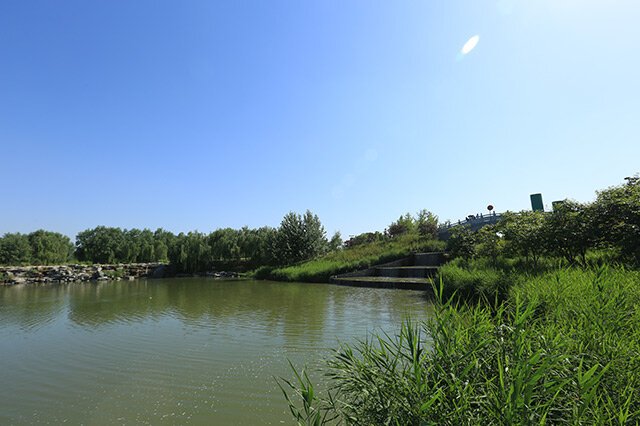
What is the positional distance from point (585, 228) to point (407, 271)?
31.1ft

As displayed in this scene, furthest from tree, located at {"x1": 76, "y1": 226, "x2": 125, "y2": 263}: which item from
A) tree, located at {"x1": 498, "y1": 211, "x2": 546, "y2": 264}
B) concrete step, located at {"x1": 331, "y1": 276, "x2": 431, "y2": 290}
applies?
tree, located at {"x1": 498, "y1": 211, "x2": 546, "y2": 264}

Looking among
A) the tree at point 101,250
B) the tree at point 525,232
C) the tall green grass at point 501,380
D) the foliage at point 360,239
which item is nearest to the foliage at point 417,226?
the foliage at point 360,239

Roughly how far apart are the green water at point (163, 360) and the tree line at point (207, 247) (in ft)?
59.9

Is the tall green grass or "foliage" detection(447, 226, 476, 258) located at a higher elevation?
"foliage" detection(447, 226, 476, 258)

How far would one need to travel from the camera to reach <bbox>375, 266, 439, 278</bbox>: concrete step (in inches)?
626

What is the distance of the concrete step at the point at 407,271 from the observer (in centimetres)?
1591

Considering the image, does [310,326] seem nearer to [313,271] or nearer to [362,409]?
[362,409]

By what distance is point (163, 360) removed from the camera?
4.61 meters

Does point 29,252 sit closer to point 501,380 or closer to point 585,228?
point 501,380

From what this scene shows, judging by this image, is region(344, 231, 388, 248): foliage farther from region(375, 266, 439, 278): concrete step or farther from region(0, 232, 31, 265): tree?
region(0, 232, 31, 265): tree

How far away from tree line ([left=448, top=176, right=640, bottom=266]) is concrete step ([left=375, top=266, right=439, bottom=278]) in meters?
4.92

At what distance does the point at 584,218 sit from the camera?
8.73 meters

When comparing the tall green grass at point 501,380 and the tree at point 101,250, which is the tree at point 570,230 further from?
the tree at point 101,250

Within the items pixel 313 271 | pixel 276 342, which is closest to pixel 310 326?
pixel 276 342
